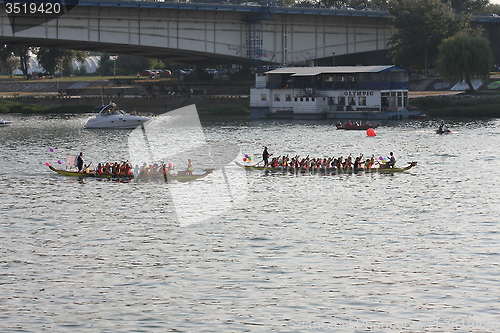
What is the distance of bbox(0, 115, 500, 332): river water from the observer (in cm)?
3012

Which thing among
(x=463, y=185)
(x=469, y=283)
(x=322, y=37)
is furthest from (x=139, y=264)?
(x=322, y=37)

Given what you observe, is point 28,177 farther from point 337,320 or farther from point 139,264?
point 337,320

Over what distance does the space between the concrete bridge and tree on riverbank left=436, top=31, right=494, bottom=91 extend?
74.9 ft

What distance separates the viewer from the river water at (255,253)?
30.1 meters

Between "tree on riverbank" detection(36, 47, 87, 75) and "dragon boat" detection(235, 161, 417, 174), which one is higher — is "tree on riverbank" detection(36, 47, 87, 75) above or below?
above

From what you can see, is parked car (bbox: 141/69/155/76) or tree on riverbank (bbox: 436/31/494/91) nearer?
tree on riverbank (bbox: 436/31/494/91)

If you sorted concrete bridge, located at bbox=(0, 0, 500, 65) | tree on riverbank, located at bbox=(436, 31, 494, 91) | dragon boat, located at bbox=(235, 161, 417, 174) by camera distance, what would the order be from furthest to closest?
tree on riverbank, located at bbox=(436, 31, 494, 91), concrete bridge, located at bbox=(0, 0, 500, 65), dragon boat, located at bbox=(235, 161, 417, 174)

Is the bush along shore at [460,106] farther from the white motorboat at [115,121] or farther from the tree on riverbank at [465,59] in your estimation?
the white motorboat at [115,121]

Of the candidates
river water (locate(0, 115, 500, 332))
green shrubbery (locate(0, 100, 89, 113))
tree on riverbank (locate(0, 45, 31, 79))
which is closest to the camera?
river water (locate(0, 115, 500, 332))

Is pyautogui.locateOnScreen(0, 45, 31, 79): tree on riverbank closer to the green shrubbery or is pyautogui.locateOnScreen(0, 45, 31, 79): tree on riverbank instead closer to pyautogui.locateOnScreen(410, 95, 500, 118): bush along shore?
the green shrubbery

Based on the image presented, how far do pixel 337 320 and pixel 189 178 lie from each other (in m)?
32.7

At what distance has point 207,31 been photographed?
123 m

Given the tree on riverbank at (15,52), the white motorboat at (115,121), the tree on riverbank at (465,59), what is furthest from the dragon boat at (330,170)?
the tree on riverbank at (15,52)

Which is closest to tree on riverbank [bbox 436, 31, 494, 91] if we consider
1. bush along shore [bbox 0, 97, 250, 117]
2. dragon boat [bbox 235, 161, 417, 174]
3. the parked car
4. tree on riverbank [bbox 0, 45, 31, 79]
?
bush along shore [bbox 0, 97, 250, 117]
